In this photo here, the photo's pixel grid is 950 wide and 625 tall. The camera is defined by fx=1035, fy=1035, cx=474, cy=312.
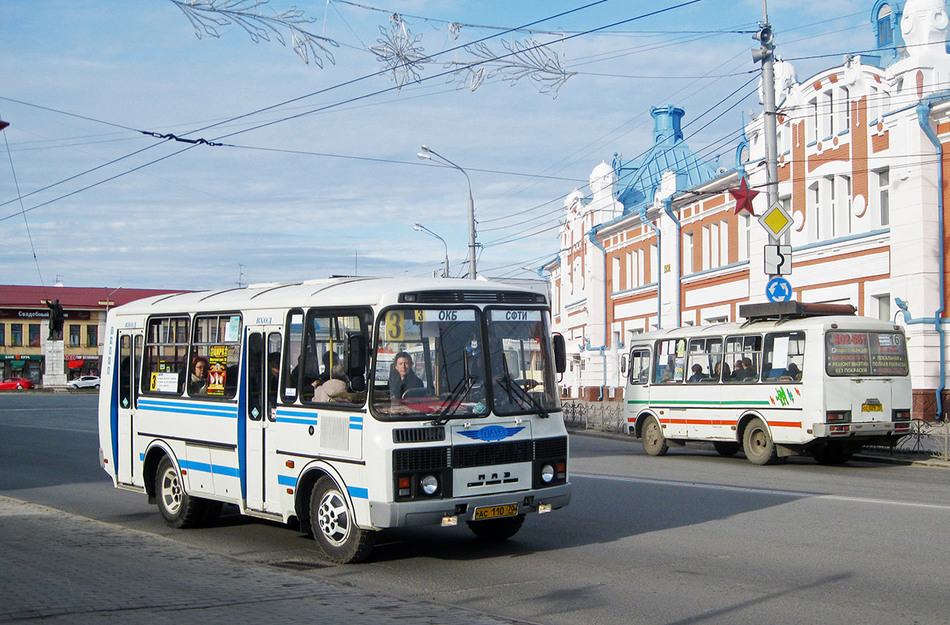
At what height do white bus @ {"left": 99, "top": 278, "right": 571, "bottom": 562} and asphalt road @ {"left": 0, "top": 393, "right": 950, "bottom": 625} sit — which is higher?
white bus @ {"left": 99, "top": 278, "right": 571, "bottom": 562}

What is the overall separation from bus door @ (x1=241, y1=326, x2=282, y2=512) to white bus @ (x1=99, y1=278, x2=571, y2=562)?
0.7 inches

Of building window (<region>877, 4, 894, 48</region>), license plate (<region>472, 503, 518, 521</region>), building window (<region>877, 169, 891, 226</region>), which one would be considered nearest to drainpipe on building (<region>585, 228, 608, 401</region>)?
building window (<region>877, 4, 894, 48</region>)

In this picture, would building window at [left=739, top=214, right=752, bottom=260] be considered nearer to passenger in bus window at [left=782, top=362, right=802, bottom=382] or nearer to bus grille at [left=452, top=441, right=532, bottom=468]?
passenger in bus window at [left=782, top=362, right=802, bottom=382]

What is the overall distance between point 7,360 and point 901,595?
3652 inches

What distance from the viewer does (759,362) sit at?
1942cm

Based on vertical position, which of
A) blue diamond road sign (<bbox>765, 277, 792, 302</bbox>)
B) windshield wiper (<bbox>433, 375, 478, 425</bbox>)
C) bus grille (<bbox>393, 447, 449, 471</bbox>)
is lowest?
bus grille (<bbox>393, 447, 449, 471</bbox>)

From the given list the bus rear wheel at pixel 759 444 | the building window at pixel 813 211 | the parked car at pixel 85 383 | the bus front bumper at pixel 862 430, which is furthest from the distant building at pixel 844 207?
the parked car at pixel 85 383

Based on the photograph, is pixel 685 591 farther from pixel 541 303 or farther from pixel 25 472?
pixel 25 472

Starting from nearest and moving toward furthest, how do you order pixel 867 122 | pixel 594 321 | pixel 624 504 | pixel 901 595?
pixel 901 595 → pixel 624 504 → pixel 867 122 → pixel 594 321

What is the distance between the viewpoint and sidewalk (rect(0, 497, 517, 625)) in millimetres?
7086

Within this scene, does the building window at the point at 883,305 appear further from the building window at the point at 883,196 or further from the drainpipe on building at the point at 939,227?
the building window at the point at 883,196

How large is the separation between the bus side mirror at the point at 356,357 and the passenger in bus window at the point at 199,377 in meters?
2.77

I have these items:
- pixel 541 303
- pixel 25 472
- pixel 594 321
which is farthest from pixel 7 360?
pixel 541 303

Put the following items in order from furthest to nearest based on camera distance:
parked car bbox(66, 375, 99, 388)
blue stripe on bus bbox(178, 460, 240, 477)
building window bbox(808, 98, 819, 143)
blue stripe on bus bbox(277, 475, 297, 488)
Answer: parked car bbox(66, 375, 99, 388) → building window bbox(808, 98, 819, 143) → blue stripe on bus bbox(178, 460, 240, 477) → blue stripe on bus bbox(277, 475, 297, 488)
